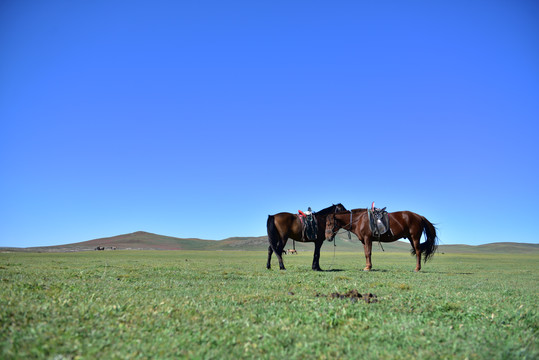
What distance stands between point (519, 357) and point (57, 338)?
624 cm

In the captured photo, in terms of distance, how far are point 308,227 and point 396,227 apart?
188 inches

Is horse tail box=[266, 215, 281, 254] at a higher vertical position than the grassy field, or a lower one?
higher

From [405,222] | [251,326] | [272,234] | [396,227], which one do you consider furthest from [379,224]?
[251,326]

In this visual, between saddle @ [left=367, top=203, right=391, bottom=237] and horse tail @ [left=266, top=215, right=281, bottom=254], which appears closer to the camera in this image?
horse tail @ [left=266, top=215, right=281, bottom=254]

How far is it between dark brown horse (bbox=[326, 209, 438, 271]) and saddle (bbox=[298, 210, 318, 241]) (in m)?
0.83

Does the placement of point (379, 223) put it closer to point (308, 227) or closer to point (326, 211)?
point (326, 211)

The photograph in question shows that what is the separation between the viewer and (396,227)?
66.3ft

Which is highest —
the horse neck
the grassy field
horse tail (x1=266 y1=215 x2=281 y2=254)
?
the horse neck

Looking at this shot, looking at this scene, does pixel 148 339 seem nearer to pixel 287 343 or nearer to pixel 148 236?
pixel 287 343

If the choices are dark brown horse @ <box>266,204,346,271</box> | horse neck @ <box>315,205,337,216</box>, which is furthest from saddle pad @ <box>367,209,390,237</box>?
dark brown horse @ <box>266,204,346,271</box>

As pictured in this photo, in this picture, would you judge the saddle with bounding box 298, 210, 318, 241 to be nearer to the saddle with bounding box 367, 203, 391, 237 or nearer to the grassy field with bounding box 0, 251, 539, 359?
the saddle with bounding box 367, 203, 391, 237

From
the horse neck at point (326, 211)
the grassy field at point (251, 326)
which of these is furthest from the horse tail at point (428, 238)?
the grassy field at point (251, 326)

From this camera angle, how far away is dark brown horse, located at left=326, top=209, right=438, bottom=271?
20.1 m

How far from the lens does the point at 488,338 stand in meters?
6.00
